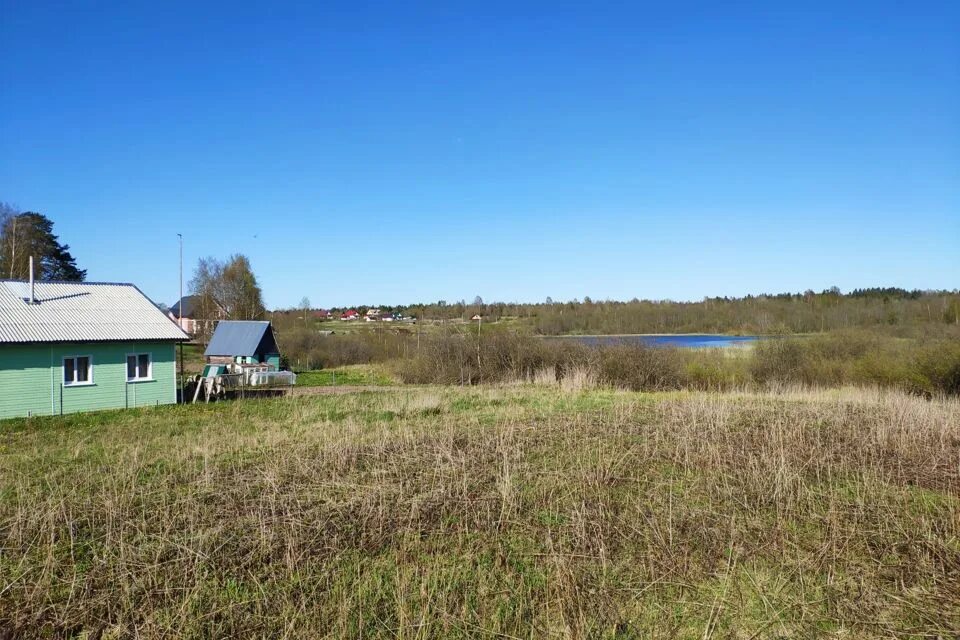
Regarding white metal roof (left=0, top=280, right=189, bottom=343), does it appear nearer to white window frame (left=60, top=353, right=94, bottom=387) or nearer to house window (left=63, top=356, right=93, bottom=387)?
white window frame (left=60, top=353, right=94, bottom=387)

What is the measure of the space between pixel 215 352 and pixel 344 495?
93.4 feet

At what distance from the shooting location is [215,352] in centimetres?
3300

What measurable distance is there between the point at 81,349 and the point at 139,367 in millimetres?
1842

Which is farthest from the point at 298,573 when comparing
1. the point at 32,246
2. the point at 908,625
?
the point at 32,246

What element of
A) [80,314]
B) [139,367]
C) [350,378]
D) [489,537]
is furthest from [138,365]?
[489,537]

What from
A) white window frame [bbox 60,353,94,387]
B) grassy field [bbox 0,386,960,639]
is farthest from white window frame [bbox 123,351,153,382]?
grassy field [bbox 0,386,960,639]

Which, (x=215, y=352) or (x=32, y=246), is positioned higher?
(x=32, y=246)

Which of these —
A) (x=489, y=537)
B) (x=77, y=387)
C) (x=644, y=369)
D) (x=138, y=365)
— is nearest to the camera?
(x=489, y=537)

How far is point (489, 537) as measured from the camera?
636cm

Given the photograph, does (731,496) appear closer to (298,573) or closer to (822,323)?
(298,573)

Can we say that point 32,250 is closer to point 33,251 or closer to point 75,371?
point 33,251

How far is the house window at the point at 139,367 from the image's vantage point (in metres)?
19.7

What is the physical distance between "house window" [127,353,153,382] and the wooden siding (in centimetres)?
12

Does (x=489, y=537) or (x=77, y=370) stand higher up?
(x=77, y=370)
